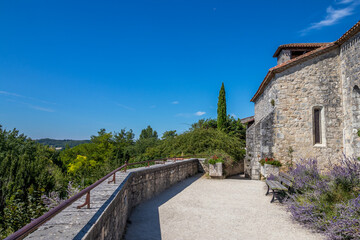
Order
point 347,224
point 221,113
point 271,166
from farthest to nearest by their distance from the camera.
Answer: point 221,113 → point 271,166 → point 347,224

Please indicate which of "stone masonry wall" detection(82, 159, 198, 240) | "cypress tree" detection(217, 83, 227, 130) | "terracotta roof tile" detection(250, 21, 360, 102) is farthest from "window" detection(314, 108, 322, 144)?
"cypress tree" detection(217, 83, 227, 130)

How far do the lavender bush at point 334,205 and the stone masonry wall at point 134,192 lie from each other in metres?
3.54

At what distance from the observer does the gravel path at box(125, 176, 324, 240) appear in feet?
14.5

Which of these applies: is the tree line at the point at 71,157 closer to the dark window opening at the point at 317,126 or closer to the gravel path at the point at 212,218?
the gravel path at the point at 212,218

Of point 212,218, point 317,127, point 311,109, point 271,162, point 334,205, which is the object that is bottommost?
point 212,218

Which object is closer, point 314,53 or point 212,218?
point 212,218

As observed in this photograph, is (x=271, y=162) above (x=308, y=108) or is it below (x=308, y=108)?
below

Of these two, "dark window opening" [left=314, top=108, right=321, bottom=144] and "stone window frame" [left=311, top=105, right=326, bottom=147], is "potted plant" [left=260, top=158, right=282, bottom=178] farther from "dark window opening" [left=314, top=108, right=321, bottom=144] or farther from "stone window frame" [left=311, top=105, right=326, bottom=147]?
"dark window opening" [left=314, top=108, right=321, bottom=144]

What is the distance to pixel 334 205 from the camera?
4523mm

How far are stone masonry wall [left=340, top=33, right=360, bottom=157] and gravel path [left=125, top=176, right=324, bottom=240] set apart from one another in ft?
15.3

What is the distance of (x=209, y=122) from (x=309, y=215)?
62.3 ft

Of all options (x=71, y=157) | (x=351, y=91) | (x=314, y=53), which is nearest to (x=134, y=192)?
(x=351, y=91)

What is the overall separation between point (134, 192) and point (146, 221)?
1.01 m

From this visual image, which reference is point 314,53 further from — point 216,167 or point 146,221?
point 146,221
